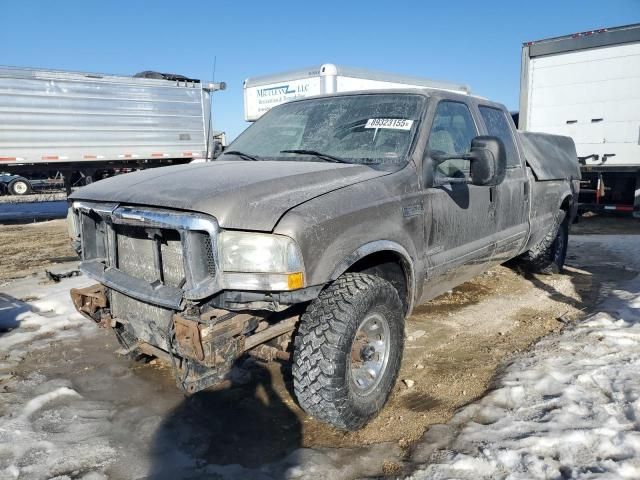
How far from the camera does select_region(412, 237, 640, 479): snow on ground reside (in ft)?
8.10

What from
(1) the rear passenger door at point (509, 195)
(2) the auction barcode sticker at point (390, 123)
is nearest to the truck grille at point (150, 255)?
(2) the auction barcode sticker at point (390, 123)

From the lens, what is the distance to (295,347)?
275cm

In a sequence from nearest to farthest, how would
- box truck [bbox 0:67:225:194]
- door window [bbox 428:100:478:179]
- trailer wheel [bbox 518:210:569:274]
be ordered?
door window [bbox 428:100:478:179] → trailer wheel [bbox 518:210:569:274] → box truck [bbox 0:67:225:194]

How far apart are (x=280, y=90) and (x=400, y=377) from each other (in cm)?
932

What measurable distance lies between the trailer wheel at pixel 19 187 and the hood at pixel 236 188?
772 inches

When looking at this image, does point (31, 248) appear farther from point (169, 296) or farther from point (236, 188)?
point (236, 188)

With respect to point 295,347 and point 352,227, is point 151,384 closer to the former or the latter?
point 295,347

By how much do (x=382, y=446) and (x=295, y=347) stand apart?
733 mm

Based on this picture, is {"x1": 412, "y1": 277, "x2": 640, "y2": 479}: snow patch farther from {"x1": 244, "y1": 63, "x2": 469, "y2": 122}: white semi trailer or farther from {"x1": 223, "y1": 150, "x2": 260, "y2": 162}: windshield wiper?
{"x1": 244, "y1": 63, "x2": 469, "y2": 122}: white semi trailer

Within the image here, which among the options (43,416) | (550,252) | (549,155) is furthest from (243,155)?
(550,252)

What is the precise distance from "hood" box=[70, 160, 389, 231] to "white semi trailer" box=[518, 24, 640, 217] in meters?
8.35

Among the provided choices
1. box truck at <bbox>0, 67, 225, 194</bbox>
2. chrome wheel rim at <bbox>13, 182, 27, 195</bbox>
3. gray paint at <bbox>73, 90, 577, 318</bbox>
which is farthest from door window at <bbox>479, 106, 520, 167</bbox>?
chrome wheel rim at <bbox>13, 182, 27, 195</bbox>

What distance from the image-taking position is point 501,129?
4648 mm

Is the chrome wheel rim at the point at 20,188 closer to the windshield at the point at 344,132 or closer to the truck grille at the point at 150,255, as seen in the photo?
the windshield at the point at 344,132
